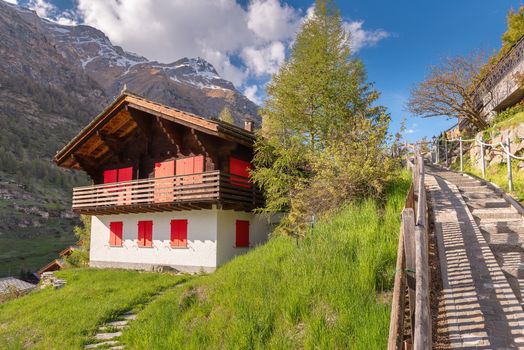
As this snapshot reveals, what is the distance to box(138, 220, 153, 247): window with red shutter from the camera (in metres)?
17.5

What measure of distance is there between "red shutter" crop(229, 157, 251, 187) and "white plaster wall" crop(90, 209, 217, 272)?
5.80ft

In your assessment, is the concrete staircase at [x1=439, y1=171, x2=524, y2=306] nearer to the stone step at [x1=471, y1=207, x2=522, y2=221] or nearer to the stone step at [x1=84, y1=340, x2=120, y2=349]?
the stone step at [x1=471, y1=207, x2=522, y2=221]

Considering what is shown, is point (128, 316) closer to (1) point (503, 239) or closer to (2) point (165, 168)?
(2) point (165, 168)

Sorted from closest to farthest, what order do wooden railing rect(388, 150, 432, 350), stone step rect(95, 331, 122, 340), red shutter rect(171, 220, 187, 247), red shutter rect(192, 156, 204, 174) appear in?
wooden railing rect(388, 150, 432, 350), stone step rect(95, 331, 122, 340), red shutter rect(171, 220, 187, 247), red shutter rect(192, 156, 204, 174)

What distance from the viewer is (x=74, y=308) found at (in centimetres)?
1115

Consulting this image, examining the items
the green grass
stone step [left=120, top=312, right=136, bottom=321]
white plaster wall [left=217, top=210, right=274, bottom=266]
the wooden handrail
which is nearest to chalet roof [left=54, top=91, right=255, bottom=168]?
the wooden handrail

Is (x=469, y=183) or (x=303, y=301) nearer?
(x=303, y=301)

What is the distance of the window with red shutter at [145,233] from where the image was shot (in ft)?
57.4

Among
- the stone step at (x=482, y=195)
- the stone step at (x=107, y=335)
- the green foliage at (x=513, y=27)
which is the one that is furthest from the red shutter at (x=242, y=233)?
the green foliage at (x=513, y=27)

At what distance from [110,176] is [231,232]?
892 centimetres

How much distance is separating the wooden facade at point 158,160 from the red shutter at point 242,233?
0.78 metres

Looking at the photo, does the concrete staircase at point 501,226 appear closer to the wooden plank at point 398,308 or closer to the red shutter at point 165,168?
the wooden plank at point 398,308

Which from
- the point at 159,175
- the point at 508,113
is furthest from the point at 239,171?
the point at 508,113

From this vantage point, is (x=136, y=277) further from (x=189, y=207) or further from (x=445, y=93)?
(x=445, y=93)
